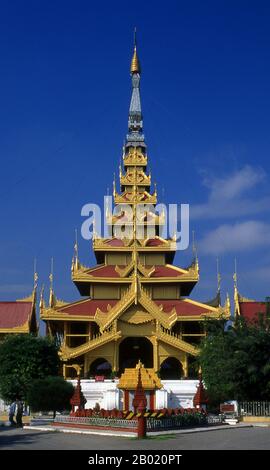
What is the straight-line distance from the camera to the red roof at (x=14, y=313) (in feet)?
123

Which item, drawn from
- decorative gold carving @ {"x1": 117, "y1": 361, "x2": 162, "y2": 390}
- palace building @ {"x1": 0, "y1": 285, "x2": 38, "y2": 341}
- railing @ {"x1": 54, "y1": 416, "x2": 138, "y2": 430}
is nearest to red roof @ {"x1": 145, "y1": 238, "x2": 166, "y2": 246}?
palace building @ {"x1": 0, "y1": 285, "x2": 38, "y2": 341}

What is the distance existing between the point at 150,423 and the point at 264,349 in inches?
297

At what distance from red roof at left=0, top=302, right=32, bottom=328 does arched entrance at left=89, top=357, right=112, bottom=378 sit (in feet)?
15.8

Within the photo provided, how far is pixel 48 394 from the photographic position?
27.4m

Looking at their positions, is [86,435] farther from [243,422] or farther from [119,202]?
[119,202]

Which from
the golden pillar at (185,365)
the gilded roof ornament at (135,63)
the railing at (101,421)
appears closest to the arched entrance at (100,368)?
the golden pillar at (185,365)

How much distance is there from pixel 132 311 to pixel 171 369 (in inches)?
188

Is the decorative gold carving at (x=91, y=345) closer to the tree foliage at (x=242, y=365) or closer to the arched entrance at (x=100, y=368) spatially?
the arched entrance at (x=100, y=368)

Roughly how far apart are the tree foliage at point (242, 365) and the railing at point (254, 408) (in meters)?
0.48

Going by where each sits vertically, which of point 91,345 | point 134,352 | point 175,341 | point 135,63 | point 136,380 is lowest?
point 136,380

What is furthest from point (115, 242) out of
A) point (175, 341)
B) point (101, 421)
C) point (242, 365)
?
point (101, 421)

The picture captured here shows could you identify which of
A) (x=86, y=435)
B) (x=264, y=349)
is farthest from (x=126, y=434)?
(x=264, y=349)

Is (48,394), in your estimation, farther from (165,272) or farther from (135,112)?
(135,112)

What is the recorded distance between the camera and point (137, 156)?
1916 inches
